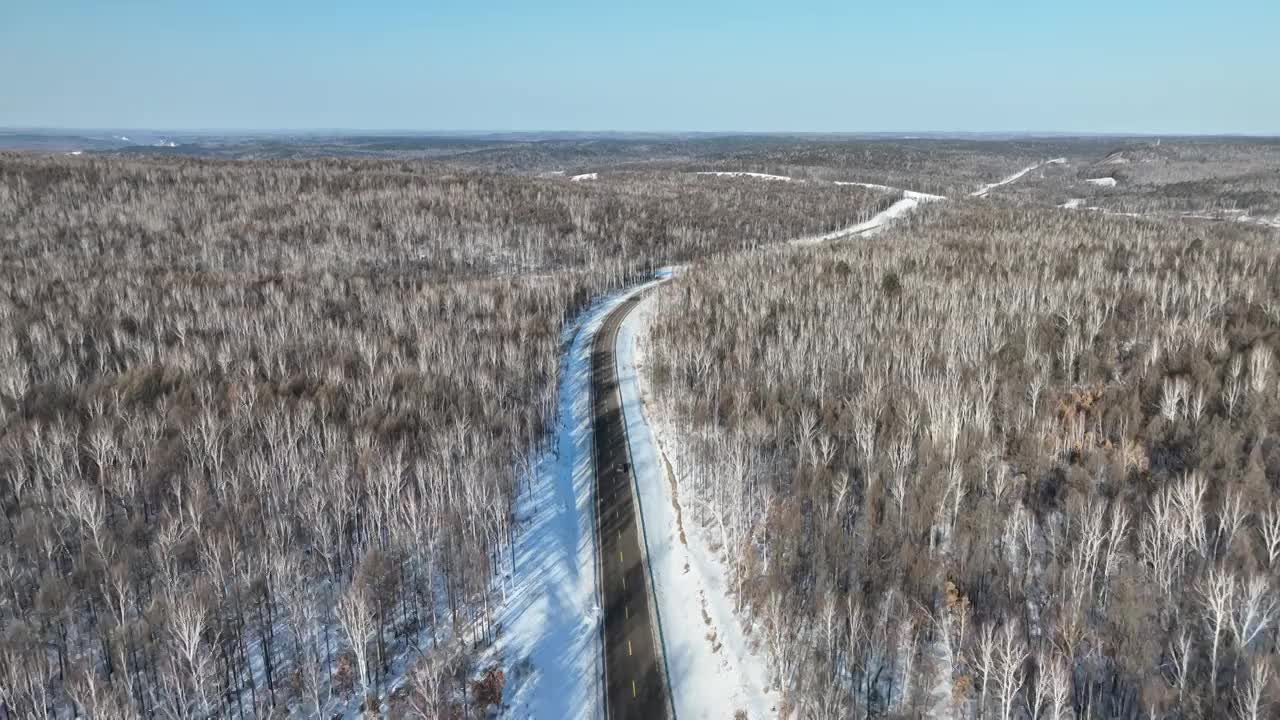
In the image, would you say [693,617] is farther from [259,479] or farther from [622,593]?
[259,479]

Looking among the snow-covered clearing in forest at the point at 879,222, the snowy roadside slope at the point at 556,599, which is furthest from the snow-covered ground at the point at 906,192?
the snowy roadside slope at the point at 556,599

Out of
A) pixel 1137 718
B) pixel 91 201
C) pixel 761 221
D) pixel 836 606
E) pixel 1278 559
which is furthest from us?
pixel 761 221

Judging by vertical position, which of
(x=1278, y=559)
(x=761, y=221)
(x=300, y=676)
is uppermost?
(x=761, y=221)

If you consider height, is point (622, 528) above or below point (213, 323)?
below

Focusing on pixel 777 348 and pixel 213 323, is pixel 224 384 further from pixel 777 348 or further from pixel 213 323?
pixel 777 348

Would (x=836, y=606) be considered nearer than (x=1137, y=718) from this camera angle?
No

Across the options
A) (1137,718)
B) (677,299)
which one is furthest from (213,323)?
(1137,718)

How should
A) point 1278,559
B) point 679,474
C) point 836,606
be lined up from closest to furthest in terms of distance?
1. point 1278,559
2. point 836,606
3. point 679,474
